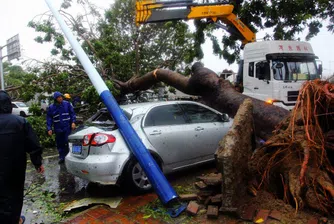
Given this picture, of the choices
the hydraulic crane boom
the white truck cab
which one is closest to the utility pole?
the hydraulic crane boom

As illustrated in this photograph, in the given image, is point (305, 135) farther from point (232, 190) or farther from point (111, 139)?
point (111, 139)

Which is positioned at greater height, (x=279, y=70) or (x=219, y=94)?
(x=279, y=70)

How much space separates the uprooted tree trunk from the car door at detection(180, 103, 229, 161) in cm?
79

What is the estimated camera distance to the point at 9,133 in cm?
312

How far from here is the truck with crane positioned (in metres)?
7.91

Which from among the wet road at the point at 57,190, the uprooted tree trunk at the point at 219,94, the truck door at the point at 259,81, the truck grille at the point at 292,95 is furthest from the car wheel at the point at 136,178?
the truck grille at the point at 292,95

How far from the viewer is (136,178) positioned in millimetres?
4480

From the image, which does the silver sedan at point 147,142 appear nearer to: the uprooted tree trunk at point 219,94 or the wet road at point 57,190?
the wet road at point 57,190

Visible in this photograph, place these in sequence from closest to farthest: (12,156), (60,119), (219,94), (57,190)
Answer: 1. (12,156)
2. (57,190)
3. (60,119)
4. (219,94)

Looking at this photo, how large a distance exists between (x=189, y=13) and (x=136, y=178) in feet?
21.1

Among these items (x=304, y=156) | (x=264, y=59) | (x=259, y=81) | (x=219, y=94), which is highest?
(x=264, y=59)

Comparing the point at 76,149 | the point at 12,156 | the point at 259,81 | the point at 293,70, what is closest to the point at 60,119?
the point at 76,149

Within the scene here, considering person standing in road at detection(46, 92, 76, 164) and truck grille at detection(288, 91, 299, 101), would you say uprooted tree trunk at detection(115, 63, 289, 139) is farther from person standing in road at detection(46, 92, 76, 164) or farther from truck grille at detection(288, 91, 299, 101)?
person standing in road at detection(46, 92, 76, 164)

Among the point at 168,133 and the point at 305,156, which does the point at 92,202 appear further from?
the point at 305,156
